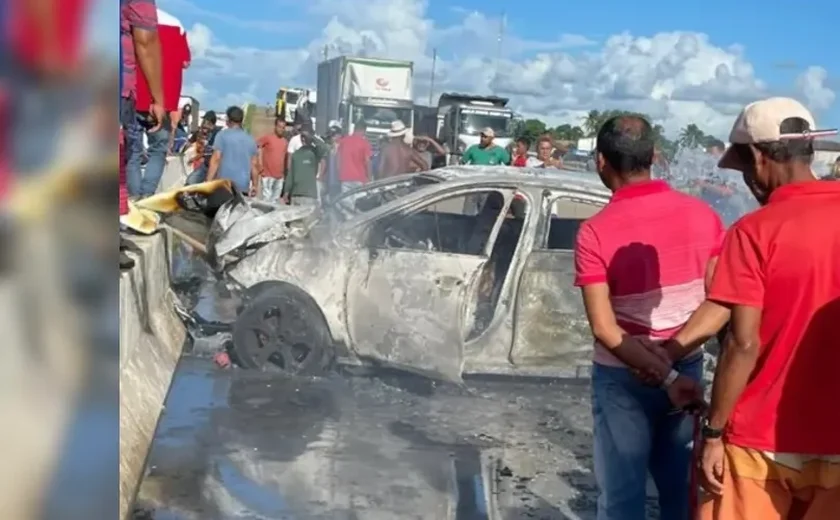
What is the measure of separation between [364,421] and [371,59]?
24903 millimetres

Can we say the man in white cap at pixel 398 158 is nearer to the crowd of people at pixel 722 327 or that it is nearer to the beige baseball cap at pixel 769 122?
the crowd of people at pixel 722 327

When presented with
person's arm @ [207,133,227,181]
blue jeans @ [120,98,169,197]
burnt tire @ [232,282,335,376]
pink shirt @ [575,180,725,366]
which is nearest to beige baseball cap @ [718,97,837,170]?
pink shirt @ [575,180,725,366]

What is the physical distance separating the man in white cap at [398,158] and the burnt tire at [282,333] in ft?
21.7

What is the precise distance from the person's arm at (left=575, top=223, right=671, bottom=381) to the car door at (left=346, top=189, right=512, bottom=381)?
3.77m

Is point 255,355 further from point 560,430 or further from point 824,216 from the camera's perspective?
point 824,216

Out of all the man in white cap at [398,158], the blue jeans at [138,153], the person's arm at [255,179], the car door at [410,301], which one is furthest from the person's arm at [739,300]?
the person's arm at [255,179]

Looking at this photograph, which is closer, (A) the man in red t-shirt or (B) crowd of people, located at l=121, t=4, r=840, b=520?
(B) crowd of people, located at l=121, t=4, r=840, b=520

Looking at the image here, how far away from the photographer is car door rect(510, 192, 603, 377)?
734 centimetres

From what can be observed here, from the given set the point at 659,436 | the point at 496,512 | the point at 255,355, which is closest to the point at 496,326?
the point at 255,355

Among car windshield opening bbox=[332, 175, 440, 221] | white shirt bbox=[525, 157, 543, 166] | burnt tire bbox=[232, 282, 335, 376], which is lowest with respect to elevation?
burnt tire bbox=[232, 282, 335, 376]

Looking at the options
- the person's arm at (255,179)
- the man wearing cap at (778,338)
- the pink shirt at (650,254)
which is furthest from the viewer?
the person's arm at (255,179)

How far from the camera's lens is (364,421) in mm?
6605

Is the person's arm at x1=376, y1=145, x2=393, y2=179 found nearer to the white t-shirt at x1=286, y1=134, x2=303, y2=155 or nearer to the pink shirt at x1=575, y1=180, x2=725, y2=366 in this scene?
the white t-shirt at x1=286, y1=134, x2=303, y2=155

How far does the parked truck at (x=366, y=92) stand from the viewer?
2947 centimetres
